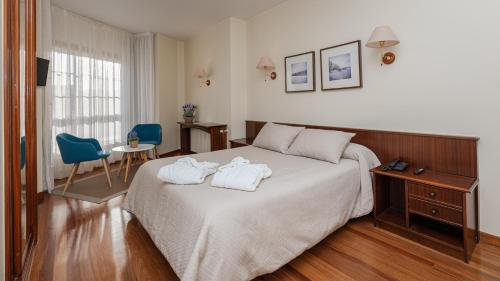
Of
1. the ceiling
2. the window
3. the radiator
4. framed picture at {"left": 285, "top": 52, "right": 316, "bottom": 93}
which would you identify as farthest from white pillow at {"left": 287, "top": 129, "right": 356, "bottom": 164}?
the window

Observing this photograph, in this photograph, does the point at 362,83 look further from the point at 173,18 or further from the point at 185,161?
the point at 173,18

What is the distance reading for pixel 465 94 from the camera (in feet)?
6.59

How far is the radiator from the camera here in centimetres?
484

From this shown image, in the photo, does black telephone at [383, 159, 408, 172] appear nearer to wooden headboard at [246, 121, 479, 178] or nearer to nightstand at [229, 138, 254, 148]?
wooden headboard at [246, 121, 479, 178]

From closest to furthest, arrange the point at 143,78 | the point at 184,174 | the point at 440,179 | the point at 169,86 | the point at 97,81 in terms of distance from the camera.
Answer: the point at 184,174 → the point at 440,179 → the point at 97,81 → the point at 143,78 → the point at 169,86

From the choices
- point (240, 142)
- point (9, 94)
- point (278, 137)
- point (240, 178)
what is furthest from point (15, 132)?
point (240, 142)

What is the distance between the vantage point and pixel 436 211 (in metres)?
1.85

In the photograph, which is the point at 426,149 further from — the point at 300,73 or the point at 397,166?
the point at 300,73

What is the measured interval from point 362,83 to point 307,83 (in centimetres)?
76

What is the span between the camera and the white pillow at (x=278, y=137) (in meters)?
2.90

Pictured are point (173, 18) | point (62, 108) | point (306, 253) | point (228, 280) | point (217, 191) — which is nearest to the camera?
point (228, 280)

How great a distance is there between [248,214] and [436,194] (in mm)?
1516

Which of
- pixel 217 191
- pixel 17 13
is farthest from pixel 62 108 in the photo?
pixel 217 191

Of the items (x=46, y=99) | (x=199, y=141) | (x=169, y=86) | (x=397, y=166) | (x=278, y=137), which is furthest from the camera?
(x=169, y=86)
